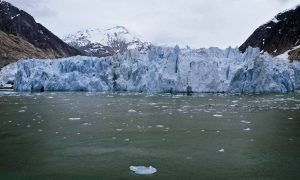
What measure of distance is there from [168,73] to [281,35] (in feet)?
202

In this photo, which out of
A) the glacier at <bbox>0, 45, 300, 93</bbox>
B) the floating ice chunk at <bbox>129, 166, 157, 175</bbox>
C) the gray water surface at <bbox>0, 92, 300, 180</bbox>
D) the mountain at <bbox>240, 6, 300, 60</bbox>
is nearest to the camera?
the floating ice chunk at <bbox>129, 166, 157, 175</bbox>

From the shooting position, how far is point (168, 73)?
115 ft

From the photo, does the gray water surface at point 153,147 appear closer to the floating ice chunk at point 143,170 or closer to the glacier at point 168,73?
the floating ice chunk at point 143,170

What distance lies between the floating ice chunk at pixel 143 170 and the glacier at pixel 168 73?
87.9 feet

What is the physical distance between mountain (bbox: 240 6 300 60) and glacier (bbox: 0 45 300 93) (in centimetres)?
4491

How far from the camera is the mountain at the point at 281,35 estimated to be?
8388 centimetres

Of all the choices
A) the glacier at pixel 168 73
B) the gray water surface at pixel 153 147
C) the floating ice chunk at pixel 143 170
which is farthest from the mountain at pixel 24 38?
the floating ice chunk at pixel 143 170

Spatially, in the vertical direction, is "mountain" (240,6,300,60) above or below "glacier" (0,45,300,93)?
above

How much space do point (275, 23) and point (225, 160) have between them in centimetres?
9433

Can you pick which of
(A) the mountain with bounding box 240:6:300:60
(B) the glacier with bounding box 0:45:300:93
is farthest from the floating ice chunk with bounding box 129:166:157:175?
(A) the mountain with bounding box 240:6:300:60

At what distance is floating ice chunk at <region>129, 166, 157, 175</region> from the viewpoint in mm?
6730

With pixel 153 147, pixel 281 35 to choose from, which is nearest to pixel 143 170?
pixel 153 147

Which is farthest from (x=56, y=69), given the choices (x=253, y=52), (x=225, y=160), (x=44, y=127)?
(x=225, y=160)

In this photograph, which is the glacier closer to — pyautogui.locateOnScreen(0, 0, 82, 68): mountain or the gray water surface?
the gray water surface
